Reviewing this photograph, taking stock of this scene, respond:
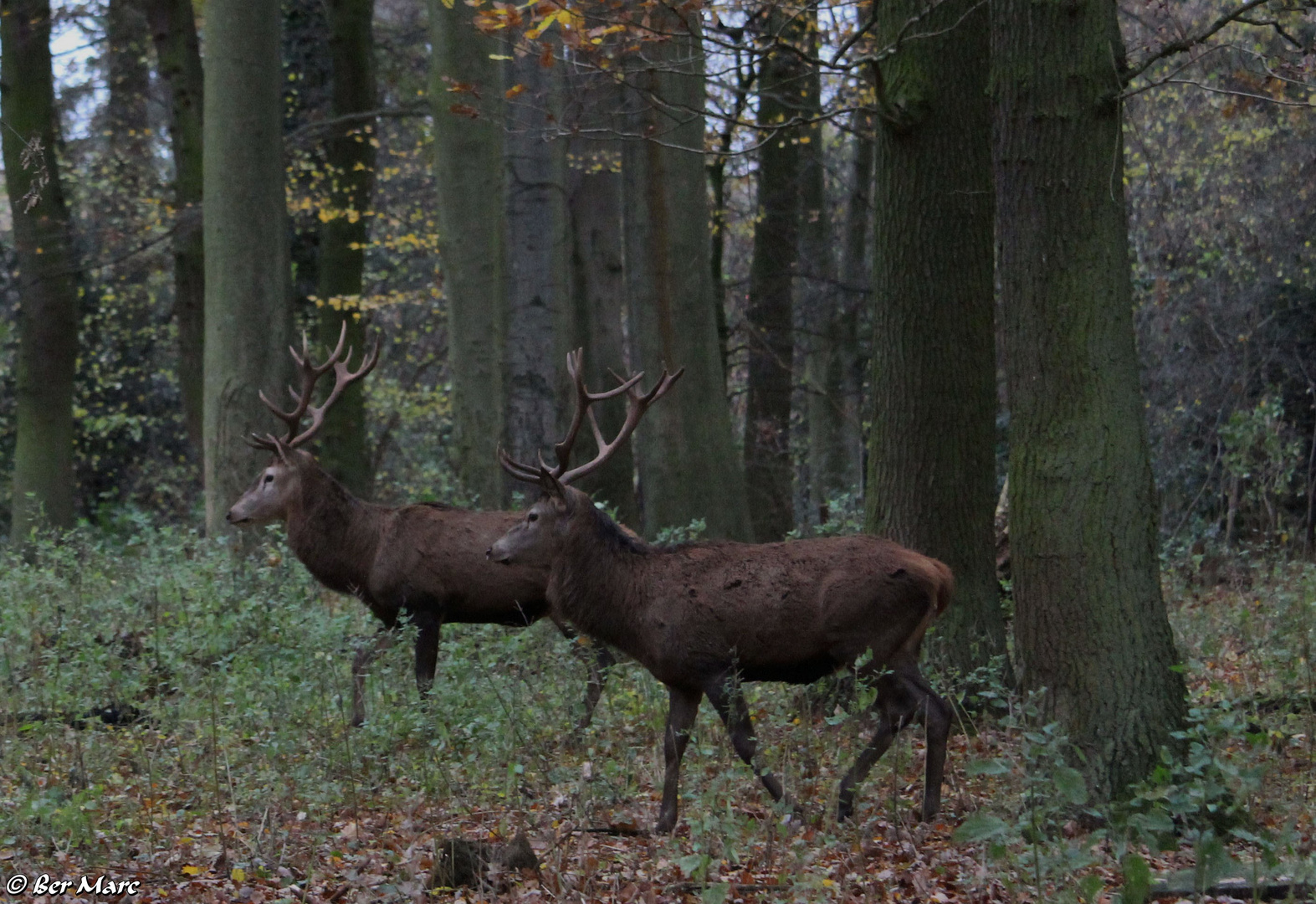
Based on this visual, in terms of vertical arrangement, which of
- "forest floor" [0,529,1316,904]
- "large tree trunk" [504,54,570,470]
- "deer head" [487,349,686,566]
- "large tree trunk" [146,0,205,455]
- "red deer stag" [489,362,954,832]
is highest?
"large tree trunk" [146,0,205,455]

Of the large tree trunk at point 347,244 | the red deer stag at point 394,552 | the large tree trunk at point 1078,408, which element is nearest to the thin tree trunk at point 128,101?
the large tree trunk at point 347,244

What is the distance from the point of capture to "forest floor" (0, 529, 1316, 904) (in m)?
5.45

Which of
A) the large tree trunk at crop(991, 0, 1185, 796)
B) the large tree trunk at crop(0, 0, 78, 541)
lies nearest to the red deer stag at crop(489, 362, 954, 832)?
the large tree trunk at crop(991, 0, 1185, 796)

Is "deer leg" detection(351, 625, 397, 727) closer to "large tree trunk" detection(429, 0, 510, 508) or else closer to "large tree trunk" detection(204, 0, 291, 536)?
"large tree trunk" detection(429, 0, 510, 508)

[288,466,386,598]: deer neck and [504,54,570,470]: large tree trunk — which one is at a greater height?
[504,54,570,470]: large tree trunk

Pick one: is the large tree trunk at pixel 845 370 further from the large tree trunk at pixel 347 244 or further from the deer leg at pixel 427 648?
the deer leg at pixel 427 648

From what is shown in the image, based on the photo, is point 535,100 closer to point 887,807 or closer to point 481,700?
point 481,700

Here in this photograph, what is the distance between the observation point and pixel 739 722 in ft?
22.6

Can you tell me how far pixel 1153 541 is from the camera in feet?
20.9

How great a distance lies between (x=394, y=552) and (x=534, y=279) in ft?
14.7

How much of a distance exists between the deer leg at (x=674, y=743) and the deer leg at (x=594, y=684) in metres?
0.96

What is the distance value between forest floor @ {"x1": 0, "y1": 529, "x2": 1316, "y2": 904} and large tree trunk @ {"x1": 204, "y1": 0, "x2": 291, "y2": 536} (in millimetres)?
3151

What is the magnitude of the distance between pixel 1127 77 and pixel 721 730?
13.7 ft

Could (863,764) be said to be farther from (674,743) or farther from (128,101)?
(128,101)
